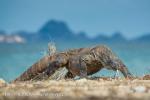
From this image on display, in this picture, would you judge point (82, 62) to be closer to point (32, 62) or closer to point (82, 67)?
point (82, 67)

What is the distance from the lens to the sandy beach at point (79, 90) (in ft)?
29.5

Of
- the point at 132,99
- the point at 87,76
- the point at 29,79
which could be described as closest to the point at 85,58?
the point at 87,76

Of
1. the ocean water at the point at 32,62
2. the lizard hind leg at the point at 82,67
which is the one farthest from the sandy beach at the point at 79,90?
the ocean water at the point at 32,62

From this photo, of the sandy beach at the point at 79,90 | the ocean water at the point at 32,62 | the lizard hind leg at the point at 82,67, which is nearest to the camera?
the sandy beach at the point at 79,90

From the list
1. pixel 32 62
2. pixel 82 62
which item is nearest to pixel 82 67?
pixel 82 62

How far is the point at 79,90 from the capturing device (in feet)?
31.5

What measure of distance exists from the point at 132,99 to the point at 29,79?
4.26 metres

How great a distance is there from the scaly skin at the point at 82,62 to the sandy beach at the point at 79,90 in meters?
1.32

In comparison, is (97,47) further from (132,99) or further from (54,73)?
(132,99)

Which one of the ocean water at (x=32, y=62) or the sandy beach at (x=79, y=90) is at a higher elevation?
the ocean water at (x=32, y=62)

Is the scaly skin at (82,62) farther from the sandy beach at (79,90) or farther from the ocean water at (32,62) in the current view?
the sandy beach at (79,90)

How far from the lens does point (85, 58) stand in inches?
490

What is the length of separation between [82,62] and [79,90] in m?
2.84

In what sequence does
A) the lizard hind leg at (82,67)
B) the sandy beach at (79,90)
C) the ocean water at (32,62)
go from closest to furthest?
1. the sandy beach at (79,90)
2. the lizard hind leg at (82,67)
3. the ocean water at (32,62)
